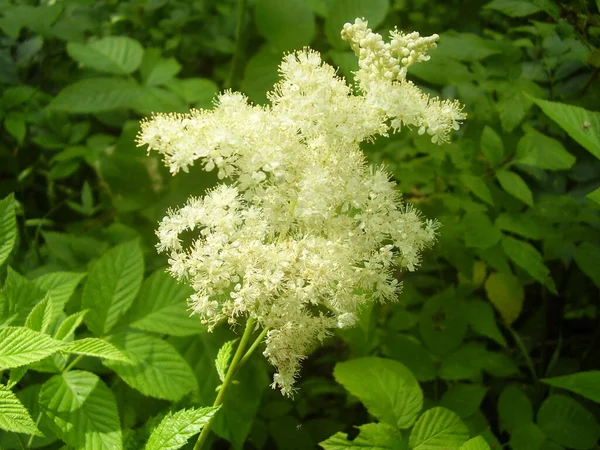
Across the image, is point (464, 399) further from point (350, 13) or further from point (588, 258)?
point (350, 13)

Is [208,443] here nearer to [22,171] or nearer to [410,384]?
[410,384]

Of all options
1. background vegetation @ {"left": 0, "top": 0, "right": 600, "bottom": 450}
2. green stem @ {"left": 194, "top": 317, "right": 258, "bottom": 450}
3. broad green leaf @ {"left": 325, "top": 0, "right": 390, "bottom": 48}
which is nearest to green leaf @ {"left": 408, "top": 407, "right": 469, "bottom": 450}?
background vegetation @ {"left": 0, "top": 0, "right": 600, "bottom": 450}

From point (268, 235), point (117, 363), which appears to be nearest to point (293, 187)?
point (268, 235)

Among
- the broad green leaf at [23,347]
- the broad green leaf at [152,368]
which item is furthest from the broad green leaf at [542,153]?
the broad green leaf at [23,347]

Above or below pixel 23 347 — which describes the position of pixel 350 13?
above

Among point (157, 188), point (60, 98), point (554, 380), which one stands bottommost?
point (157, 188)

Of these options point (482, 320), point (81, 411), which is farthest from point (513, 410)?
point (81, 411)
